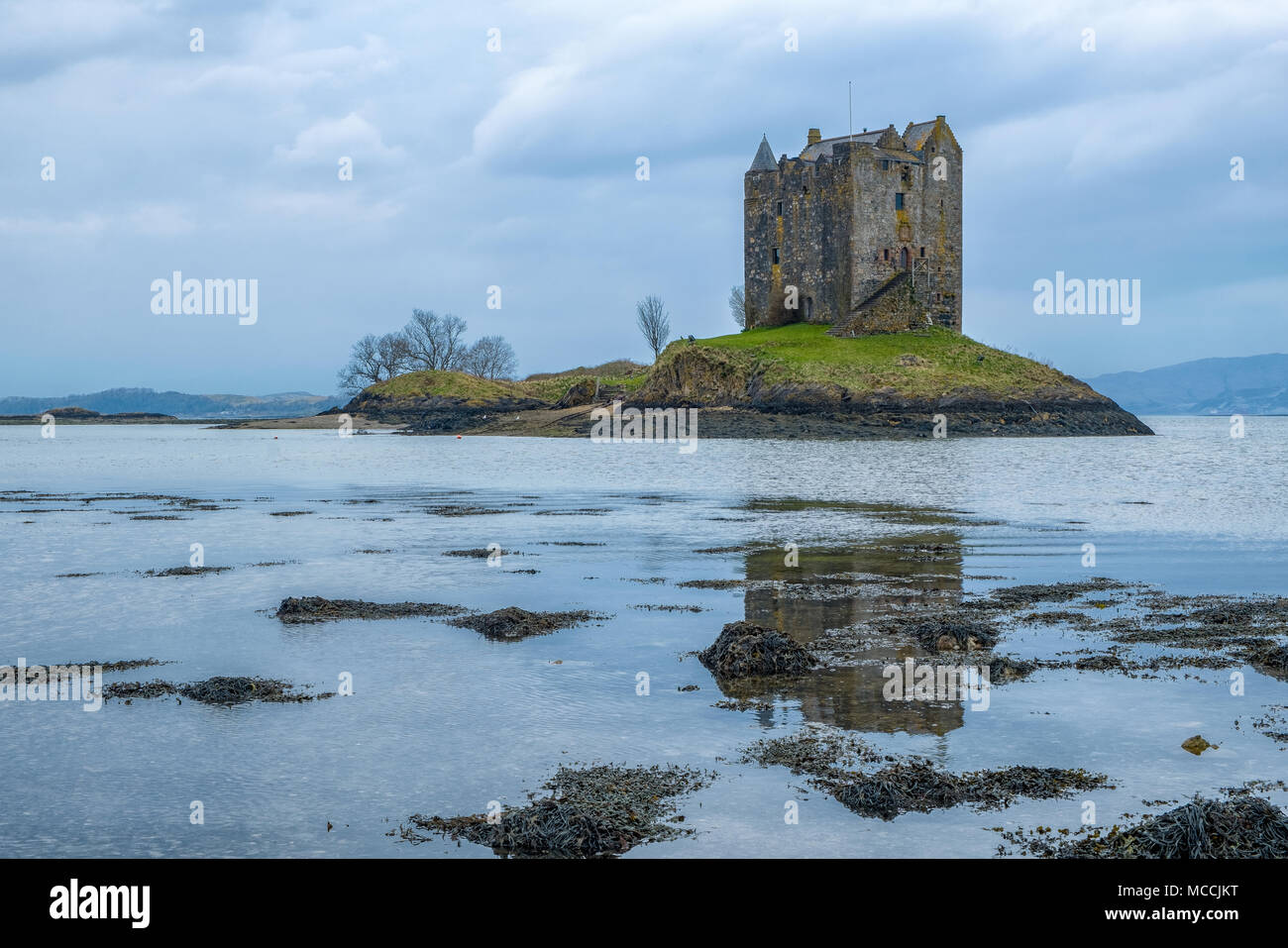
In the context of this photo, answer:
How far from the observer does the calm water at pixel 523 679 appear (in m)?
7.55

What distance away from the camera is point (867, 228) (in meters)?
96.8

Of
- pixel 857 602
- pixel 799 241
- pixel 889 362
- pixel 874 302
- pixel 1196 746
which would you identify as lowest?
pixel 1196 746

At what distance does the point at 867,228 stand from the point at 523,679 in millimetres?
90537

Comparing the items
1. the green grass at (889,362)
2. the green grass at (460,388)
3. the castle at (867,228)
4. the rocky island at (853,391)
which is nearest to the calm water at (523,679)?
the rocky island at (853,391)

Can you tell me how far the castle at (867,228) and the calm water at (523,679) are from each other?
6862 centimetres

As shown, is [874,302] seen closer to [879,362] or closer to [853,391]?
[879,362]

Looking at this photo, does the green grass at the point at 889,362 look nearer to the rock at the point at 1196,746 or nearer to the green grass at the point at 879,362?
the green grass at the point at 879,362

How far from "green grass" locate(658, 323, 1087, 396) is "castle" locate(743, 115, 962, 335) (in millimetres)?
3219

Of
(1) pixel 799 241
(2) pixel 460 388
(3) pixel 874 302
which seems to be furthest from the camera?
(2) pixel 460 388

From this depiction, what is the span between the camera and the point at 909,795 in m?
7.70

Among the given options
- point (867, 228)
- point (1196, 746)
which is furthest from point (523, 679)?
point (867, 228)

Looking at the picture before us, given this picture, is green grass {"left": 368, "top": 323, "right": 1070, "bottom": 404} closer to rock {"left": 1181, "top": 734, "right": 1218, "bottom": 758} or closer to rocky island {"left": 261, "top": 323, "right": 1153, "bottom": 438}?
rocky island {"left": 261, "top": 323, "right": 1153, "bottom": 438}

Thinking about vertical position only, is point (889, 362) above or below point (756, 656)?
above
